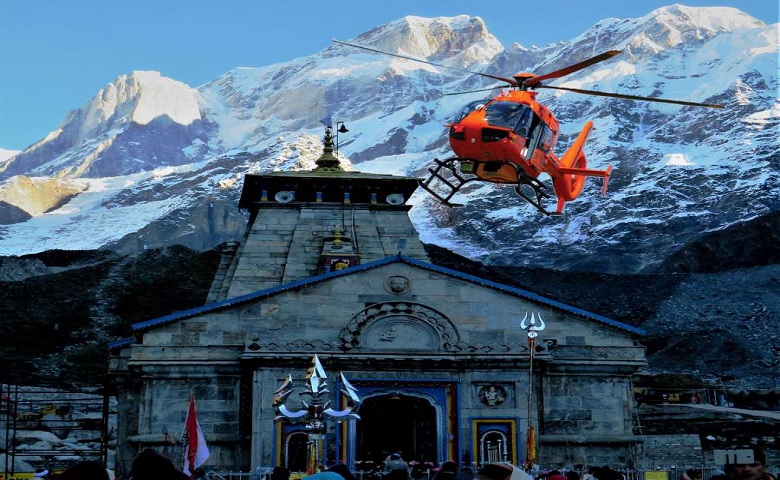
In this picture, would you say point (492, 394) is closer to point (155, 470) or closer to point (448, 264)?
point (155, 470)

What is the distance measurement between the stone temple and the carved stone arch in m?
0.03

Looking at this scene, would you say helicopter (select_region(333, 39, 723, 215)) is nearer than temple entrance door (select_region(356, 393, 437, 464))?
Yes

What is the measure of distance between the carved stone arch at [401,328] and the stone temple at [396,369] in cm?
3

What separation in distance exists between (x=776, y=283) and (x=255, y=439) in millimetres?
84720

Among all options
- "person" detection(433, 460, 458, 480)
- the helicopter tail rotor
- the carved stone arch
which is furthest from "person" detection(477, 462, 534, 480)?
the carved stone arch

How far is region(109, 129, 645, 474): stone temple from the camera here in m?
37.8

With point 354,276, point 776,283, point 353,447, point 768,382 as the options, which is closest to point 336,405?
point 353,447

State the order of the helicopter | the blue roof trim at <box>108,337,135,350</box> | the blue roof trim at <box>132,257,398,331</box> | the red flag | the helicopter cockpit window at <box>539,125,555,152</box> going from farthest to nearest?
1. the blue roof trim at <box>108,337,135,350</box>
2. the blue roof trim at <box>132,257,398,331</box>
3. the helicopter cockpit window at <box>539,125,555,152</box>
4. the helicopter
5. the red flag

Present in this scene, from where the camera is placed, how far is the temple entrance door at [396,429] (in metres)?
38.5

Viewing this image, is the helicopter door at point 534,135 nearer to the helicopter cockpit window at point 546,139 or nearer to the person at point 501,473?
the helicopter cockpit window at point 546,139

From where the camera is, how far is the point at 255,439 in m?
37.2

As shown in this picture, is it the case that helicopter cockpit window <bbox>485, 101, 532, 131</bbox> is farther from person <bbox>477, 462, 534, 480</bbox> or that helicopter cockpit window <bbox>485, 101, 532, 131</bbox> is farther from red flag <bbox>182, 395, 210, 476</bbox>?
person <bbox>477, 462, 534, 480</bbox>

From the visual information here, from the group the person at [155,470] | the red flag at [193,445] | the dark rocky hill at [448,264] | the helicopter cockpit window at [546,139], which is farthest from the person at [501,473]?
the dark rocky hill at [448,264]

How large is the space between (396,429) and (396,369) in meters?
3.70
